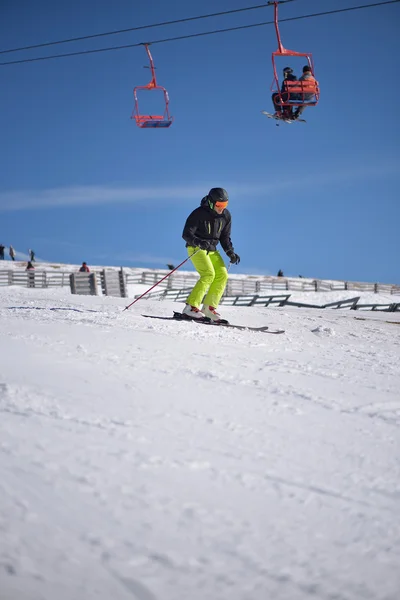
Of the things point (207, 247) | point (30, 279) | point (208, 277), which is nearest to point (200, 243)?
point (207, 247)

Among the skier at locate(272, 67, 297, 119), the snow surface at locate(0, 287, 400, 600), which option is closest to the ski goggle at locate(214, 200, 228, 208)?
the snow surface at locate(0, 287, 400, 600)

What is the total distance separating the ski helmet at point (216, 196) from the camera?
8203 millimetres

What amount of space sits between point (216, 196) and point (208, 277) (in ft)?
3.80

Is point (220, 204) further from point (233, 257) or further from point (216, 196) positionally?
point (233, 257)

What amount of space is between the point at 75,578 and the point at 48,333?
4.32 metres

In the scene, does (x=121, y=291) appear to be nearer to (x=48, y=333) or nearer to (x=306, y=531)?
(x=48, y=333)

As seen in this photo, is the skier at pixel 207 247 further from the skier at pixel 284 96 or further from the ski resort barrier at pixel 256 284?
the ski resort barrier at pixel 256 284

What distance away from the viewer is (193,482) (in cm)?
217

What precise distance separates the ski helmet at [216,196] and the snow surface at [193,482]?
14.1 feet

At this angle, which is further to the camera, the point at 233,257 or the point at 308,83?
the point at 308,83

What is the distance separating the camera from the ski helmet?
8.20 meters

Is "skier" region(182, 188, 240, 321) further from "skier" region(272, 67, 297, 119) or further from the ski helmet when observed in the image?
"skier" region(272, 67, 297, 119)

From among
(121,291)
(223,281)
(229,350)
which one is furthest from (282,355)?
(121,291)

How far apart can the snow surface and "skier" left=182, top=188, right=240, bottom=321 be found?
393cm
